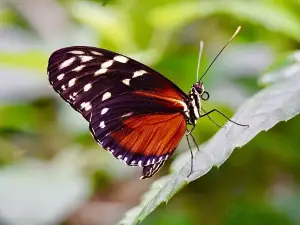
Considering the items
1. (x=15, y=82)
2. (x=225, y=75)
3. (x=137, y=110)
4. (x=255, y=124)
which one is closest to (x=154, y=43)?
(x=225, y=75)

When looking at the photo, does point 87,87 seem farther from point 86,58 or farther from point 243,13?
point 243,13

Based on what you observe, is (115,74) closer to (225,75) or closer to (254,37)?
(225,75)

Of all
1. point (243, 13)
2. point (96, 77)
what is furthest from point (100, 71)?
point (243, 13)

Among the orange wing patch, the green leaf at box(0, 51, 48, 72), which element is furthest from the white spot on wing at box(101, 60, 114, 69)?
the green leaf at box(0, 51, 48, 72)

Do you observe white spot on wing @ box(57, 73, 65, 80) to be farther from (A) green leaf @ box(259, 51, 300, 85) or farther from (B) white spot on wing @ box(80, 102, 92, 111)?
(A) green leaf @ box(259, 51, 300, 85)

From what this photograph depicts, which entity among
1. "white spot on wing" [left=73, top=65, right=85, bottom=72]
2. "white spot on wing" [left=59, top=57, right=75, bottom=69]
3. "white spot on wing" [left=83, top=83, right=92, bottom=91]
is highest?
"white spot on wing" [left=59, top=57, right=75, bottom=69]

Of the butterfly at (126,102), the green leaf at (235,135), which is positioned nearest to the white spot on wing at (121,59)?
the butterfly at (126,102)
